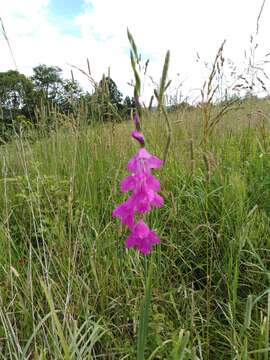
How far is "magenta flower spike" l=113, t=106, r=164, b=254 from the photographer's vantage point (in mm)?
714

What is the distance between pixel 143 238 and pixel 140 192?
12 centimetres

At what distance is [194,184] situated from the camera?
2.25 m

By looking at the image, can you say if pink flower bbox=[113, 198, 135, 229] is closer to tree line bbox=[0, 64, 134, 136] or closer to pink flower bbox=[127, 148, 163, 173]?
pink flower bbox=[127, 148, 163, 173]

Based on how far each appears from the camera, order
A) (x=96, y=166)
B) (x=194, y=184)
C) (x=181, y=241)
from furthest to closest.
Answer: (x=96, y=166) → (x=194, y=184) → (x=181, y=241)

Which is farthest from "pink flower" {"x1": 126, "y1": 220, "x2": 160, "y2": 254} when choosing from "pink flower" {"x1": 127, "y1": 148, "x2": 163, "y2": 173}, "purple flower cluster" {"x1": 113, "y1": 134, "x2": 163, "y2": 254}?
"pink flower" {"x1": 127, "y1": 148, "x2": 163, "y2": 173}

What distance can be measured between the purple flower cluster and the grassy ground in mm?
112

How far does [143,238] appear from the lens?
0.76 metres

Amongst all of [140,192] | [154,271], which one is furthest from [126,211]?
[154,271]

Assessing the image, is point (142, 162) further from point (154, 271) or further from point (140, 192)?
point (154, 271)

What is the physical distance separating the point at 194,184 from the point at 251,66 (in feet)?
4.13

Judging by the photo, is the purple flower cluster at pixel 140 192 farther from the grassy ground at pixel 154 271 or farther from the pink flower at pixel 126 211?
the grassy ground at pixel 154 271

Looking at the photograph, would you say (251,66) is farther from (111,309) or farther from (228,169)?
(111,309)

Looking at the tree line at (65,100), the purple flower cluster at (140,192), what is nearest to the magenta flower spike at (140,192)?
the purple flower cluster at (140,192)

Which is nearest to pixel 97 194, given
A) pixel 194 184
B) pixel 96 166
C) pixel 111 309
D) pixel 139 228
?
pixel 96 166
